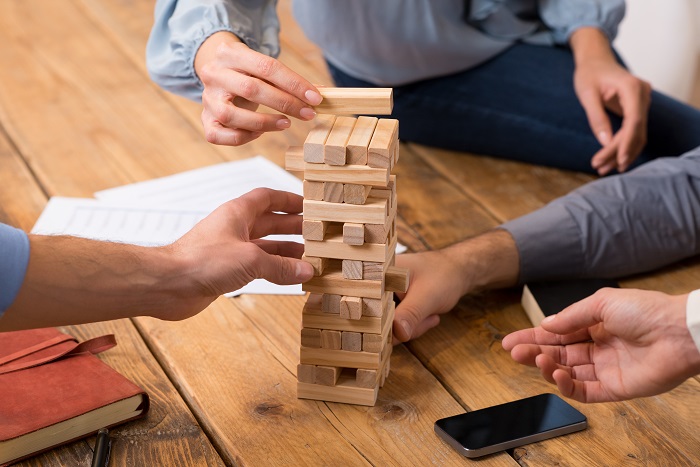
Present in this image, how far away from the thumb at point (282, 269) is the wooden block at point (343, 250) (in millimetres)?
24

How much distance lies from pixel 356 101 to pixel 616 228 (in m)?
0.72

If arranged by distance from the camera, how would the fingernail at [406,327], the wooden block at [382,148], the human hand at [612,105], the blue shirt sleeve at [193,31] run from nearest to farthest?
the wooden block at [382,148]
the fingernail at [406,327]
the blue shirt sleeve at [193,31]
the human hand at [612,105]

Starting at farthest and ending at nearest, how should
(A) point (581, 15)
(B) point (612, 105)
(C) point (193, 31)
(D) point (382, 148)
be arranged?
(A) point (581, 15)
(B) point (612, 105)
(C) point (193, 31)
(D) point (382, 148)

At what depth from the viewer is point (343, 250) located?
1.24 meters

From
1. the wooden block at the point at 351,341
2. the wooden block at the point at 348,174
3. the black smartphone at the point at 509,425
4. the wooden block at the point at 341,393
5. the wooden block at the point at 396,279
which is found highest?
the wooden block at the point at 348,174

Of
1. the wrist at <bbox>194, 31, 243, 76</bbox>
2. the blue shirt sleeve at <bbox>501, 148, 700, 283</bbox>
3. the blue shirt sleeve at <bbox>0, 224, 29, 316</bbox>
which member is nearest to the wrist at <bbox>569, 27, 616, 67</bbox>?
the blue shirt sleeve at <bbox>501, 148, 700, 283</bbox>

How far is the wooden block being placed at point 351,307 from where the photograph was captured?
4.16 feet

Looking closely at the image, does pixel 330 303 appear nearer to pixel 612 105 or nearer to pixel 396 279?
pixel 396 279

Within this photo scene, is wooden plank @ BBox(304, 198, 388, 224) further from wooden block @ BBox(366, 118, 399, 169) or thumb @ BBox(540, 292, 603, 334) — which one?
thumb @ BBox(540, 292, 603, 334)

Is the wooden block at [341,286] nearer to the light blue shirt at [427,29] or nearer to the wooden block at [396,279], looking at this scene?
the wooden block at [396,279]

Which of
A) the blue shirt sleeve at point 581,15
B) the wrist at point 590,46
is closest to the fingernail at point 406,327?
the wrist at point 590,46

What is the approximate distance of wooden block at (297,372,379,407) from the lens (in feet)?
4.43

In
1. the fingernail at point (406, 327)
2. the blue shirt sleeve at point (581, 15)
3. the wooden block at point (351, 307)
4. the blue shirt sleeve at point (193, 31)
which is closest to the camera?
the wooden block at point (351, 307)

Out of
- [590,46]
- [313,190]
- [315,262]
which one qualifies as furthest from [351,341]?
[590,46]
